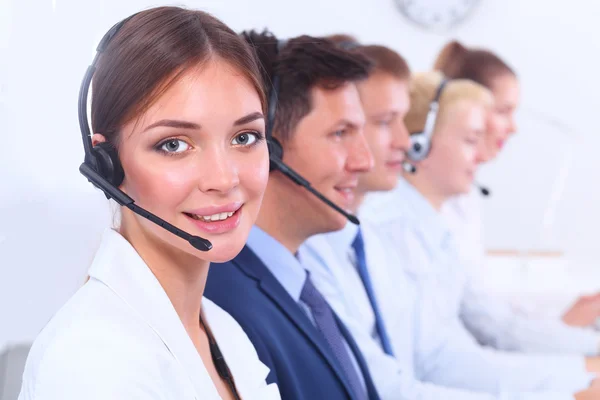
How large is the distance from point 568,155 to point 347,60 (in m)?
1.70

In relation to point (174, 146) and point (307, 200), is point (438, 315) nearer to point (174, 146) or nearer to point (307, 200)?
point (307, 200)

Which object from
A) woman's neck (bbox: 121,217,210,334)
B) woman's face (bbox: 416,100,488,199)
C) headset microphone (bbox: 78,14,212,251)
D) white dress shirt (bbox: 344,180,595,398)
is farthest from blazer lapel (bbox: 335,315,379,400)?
woman's face (bbox: 416,100,488,199)

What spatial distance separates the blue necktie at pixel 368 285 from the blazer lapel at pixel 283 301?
332 mm

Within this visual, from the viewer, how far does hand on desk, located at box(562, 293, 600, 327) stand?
2.00 metres

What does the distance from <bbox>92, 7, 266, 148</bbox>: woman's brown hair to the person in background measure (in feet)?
4.68

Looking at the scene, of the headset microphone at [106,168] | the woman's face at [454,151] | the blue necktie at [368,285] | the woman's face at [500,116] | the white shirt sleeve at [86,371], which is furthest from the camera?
the woman's face at [500,116]

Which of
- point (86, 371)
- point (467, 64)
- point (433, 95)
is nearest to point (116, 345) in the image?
point (86, 371)

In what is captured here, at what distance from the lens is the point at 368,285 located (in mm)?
1477

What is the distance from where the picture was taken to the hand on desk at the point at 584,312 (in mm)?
2004

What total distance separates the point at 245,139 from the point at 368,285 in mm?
732

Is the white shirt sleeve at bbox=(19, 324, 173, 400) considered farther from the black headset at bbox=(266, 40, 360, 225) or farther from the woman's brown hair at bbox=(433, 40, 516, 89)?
the woman's brown hair at bbox=(433, 40, 516, 89)

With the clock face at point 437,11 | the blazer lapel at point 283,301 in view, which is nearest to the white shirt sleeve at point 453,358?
the blazer lapel at point 283,301

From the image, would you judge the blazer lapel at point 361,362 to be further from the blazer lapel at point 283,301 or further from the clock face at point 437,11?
the clock face at point 437,11

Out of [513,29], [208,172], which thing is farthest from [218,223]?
[513,29]
